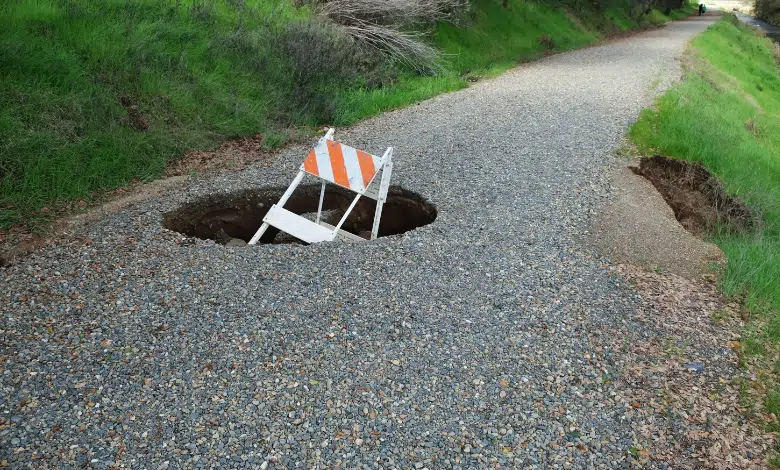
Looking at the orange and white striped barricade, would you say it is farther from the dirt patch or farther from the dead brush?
the dead brush

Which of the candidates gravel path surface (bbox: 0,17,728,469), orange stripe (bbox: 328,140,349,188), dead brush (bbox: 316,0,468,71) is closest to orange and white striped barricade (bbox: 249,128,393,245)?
orange stripe (bbox: 328,140,349,188)

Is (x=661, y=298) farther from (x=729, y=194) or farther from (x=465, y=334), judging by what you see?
(x=729, y=194)

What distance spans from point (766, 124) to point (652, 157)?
7175mm

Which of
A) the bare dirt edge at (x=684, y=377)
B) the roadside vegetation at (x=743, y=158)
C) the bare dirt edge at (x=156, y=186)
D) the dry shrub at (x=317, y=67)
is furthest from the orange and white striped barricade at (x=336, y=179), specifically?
the dry shrub at (x=317, y=67)

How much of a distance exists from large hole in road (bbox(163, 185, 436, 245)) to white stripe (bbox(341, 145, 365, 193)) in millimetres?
812

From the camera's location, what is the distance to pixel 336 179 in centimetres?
618

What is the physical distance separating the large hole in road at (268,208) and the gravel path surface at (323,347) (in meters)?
0.21

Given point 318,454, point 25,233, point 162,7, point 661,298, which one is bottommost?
point 25,233

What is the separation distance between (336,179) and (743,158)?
23.3ft

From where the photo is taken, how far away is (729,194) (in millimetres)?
8117

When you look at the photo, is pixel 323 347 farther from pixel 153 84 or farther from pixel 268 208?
pixel 153 84

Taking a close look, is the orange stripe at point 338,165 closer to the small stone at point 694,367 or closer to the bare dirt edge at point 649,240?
the bare dirt edge at point 649,240

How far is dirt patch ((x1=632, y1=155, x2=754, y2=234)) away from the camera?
7.65 meters

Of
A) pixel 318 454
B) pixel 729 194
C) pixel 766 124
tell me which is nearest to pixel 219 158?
pixel 318 454
